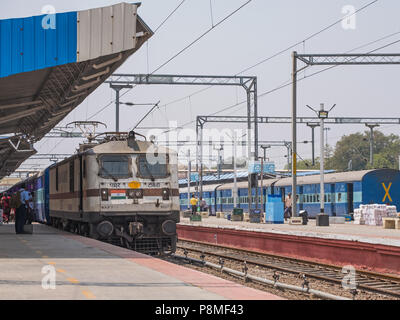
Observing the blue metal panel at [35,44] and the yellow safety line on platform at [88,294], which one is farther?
the blue metal panel at [35,44]

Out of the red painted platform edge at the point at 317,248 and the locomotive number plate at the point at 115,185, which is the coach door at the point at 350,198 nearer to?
the red painted platform edge at the point at 317,248

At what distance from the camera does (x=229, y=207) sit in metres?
55.6

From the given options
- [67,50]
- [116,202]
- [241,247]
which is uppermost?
[67,50]

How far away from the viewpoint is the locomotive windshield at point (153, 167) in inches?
772

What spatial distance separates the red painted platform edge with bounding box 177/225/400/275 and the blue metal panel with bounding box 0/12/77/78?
28.3ft

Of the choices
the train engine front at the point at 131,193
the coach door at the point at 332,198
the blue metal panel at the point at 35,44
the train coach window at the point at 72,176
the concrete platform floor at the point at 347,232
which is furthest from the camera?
the coach door at the point at 332,198

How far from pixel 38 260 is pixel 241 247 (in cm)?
1324

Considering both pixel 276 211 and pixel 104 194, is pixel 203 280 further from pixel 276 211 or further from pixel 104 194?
pixel 276 211

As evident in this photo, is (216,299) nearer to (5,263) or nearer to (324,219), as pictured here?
(5,263)

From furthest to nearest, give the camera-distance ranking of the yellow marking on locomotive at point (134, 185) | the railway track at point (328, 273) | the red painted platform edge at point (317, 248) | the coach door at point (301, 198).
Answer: the coach door at point (301, 198), the yellow marking on locomotive at point (134, 185), the red painted platform edge at point (317, 248), the railway track at point (328, 273)

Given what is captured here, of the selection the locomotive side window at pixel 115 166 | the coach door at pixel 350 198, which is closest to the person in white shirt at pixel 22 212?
the locomotive side window at pixel 115 166

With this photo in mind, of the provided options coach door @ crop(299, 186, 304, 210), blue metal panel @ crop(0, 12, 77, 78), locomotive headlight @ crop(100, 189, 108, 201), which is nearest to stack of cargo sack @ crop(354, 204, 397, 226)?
coach door @ crop(299, 186, 304, 210)
